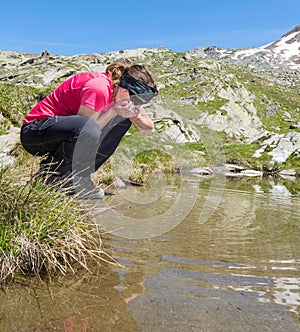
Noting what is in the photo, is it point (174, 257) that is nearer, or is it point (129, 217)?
point (174, 257)

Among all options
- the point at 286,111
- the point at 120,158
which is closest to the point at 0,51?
the point at 286,111

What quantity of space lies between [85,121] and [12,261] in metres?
2.07

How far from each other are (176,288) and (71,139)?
8.13 feet

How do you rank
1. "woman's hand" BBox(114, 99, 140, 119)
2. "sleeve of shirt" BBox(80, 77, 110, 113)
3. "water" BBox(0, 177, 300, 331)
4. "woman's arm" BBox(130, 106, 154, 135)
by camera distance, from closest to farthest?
"water" BBox(0, 177, 300, 331), "sleeve of shirt" BBox(80, 77, 110, 113), "woman's hand" BBox(114, 99, 140, 119), "woman's arm" BBox(130, 106, 154, 135)

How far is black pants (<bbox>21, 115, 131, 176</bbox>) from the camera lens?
4.44 m

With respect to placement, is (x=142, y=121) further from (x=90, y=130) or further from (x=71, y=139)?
(x=71, y=139)

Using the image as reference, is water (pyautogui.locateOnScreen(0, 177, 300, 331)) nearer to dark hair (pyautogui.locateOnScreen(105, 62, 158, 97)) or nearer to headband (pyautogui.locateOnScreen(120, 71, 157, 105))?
headband (pyautogui.locateOnScreen(120, 71, 157, 105))

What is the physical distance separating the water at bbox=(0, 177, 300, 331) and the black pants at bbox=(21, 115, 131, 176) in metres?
0.87

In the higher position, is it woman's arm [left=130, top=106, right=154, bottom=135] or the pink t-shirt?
the pink t-shirt

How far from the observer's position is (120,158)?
11.6 metres

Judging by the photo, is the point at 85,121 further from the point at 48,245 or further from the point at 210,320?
the point at 210,320

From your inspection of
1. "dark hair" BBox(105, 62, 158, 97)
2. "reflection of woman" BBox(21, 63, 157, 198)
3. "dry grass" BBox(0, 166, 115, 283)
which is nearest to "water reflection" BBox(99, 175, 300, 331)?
"dry grass" BBox(0, 166, 115, 283)

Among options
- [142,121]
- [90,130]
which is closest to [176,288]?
[90,130]

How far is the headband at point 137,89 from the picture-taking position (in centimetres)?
444
